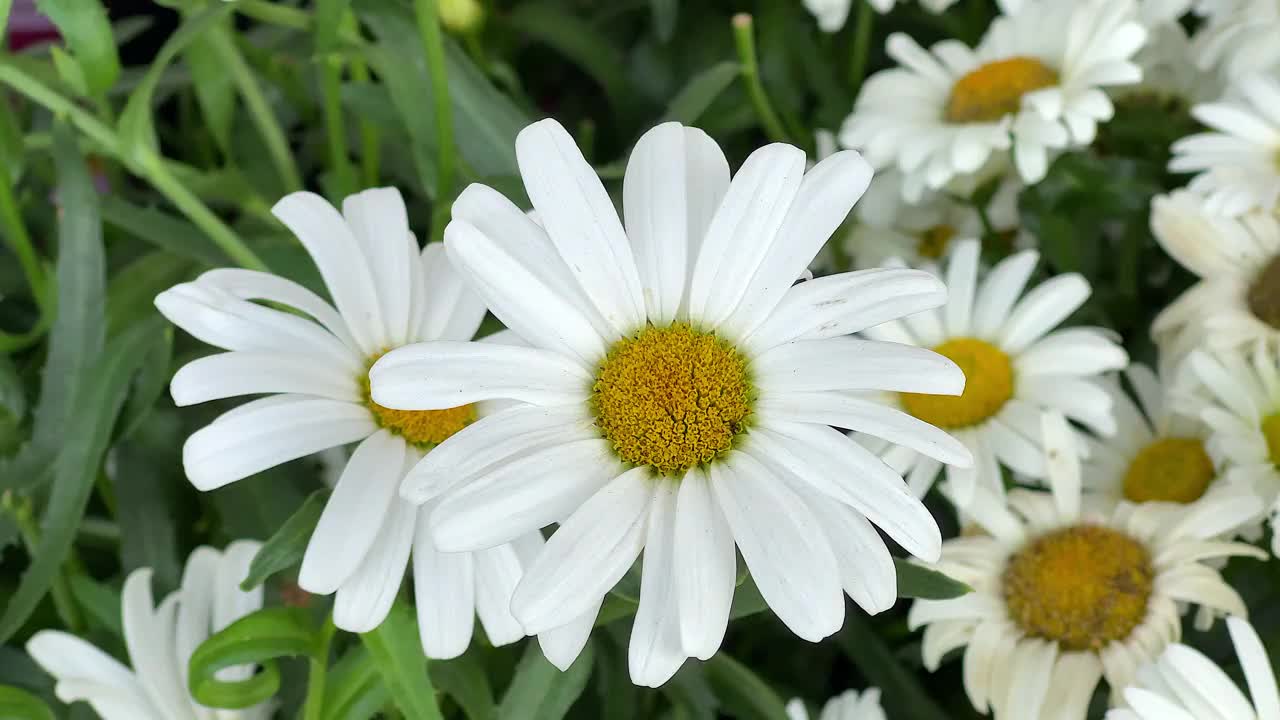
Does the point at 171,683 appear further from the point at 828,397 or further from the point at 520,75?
the point at 520,75

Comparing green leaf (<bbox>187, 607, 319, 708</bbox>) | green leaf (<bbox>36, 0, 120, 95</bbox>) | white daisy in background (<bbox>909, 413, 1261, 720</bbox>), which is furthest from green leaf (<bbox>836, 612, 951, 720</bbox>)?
green leaf (<bbox>36, 0, 120, 95</bbox>)

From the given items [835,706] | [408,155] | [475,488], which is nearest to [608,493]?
[475,488]

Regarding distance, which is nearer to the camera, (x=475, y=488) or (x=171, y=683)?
(x=475, y=488)

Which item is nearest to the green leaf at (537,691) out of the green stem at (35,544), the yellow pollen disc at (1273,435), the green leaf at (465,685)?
the green leaf at (465,685)

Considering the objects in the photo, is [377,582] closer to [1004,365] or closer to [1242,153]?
[1004,365]

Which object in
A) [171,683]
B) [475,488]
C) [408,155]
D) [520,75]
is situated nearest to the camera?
[475,488]

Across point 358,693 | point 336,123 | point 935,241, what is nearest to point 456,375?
point 358,693

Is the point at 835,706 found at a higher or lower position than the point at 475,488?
lower
